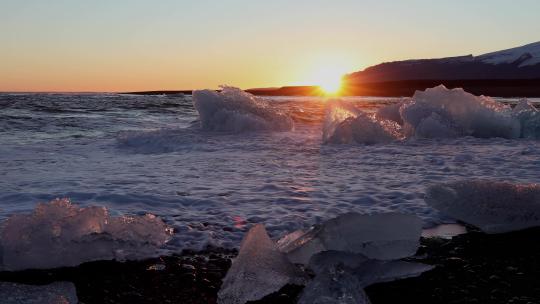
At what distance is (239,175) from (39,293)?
10.5ft

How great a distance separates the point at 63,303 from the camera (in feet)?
6.39

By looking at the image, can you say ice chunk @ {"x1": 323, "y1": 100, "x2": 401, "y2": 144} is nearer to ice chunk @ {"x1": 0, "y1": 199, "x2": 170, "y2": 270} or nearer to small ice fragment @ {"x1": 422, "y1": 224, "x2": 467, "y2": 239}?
small ice fragment @ {"x1": 422, "y1": 224, "x2": 467, "y2": 239}

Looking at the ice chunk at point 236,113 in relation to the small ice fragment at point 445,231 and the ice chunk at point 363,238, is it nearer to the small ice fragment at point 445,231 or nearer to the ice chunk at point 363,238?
the small ice fragment at point 445,231

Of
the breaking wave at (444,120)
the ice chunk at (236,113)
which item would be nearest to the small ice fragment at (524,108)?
the breaking wave at (444,120)

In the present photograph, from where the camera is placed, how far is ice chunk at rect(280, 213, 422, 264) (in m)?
2.29

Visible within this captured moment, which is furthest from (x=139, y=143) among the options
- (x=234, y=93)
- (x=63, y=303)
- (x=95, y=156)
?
(x=63, y=303)

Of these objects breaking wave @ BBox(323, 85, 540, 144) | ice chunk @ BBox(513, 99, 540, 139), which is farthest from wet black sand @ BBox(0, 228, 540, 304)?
ice chunk @ BBox(513, 99, 540, 139)

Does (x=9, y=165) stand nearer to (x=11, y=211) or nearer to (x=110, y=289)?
(x=11, y=211)

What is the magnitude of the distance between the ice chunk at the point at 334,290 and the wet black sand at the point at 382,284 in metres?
0.13

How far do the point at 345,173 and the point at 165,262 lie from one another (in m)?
3.04

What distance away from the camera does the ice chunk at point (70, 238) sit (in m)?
2.45

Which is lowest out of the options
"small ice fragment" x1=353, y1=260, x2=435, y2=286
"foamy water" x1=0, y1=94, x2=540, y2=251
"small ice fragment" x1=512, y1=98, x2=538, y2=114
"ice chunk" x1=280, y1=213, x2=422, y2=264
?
"foamy water" x1=0, y1=94, x2=540, y2=251

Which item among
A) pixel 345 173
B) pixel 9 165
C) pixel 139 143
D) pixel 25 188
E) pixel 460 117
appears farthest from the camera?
pixel 460 117

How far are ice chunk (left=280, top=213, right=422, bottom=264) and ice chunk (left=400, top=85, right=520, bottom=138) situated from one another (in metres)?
7.28
